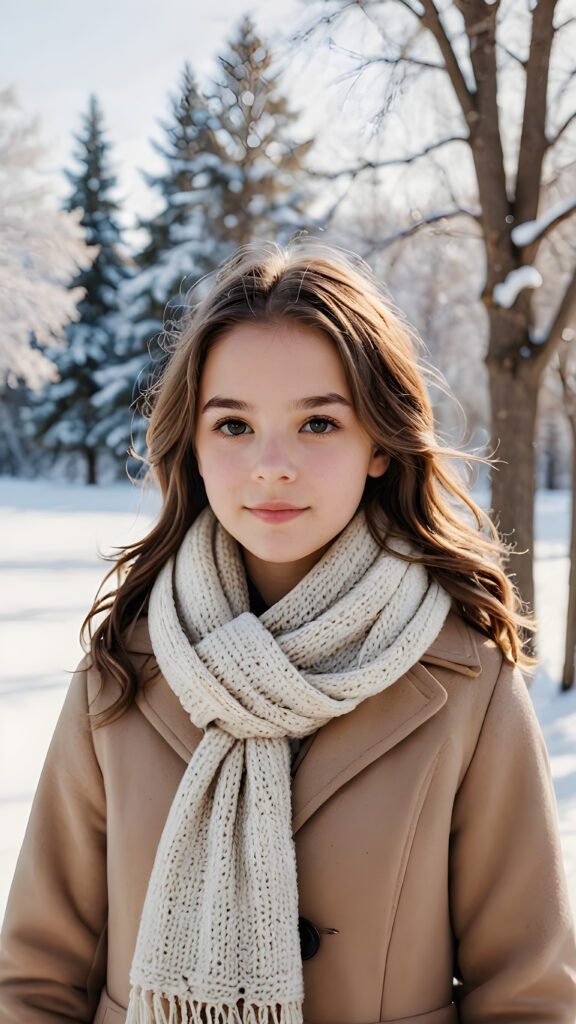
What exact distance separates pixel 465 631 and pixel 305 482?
1.49 ft

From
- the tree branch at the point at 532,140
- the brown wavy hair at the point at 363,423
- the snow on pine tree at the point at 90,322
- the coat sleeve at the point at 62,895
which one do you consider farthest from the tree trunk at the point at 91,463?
the coat sleeve at the point at 62,895

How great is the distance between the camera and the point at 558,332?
4.51m

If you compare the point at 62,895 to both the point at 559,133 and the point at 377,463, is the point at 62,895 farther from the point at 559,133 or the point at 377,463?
the point at 559,133

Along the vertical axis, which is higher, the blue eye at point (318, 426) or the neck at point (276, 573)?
the blue eye at point (318, 426)

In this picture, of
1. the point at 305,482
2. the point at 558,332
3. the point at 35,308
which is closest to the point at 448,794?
the point at 305,482

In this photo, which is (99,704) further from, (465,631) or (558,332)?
(558,332)

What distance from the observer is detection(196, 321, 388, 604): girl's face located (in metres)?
1.51

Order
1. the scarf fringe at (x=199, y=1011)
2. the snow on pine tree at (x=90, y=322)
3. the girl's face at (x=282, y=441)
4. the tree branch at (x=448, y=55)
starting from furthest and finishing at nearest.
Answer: the snow on pine tree at (x=90, y=322)
the tree branch at (x=448, y=55)
the girl's face at (x=282, y=441)
the scarf fringe at (x=199, y=1011)

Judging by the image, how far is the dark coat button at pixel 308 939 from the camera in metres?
1.47

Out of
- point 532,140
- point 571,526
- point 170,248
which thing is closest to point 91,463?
point 170,248

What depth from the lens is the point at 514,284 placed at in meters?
4.41

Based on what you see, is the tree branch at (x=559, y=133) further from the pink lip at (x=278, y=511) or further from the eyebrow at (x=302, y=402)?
the pink lip at (x=278, y=511)

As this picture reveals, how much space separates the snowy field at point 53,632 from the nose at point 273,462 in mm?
503

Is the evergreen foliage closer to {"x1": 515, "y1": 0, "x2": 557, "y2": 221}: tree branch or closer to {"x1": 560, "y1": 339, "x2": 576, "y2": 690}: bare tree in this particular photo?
{"x1": 560, "y1": 339, "x2": 576, "y2": 690}: bare tree
